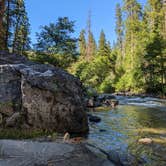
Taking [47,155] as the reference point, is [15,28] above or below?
→ above

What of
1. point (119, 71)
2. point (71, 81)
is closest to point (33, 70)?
point (71, 81)

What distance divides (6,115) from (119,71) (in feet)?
Result: 145

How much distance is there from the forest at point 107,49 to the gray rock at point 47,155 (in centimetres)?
1132

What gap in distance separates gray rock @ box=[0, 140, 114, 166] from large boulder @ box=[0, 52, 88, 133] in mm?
3362

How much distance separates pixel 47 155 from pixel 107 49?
52.5 meters

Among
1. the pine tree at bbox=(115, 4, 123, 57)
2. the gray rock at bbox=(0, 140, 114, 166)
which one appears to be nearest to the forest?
the pine tree at bbox=(115, 4, 123, 57)

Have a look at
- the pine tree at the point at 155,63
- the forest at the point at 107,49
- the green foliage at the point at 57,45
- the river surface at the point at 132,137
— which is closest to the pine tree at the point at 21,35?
the forest at the point at 107,49

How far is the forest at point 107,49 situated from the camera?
93.1ft

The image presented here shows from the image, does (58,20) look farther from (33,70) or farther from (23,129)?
(23,129)

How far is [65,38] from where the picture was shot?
1142 inches

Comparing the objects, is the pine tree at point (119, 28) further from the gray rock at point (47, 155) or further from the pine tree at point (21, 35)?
the gray rock at point (47, 155)

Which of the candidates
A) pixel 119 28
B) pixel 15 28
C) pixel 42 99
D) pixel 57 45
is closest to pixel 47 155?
pixel 42 99

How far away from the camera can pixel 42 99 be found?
10047 millimetres

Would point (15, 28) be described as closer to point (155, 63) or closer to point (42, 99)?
point (155, 63)
